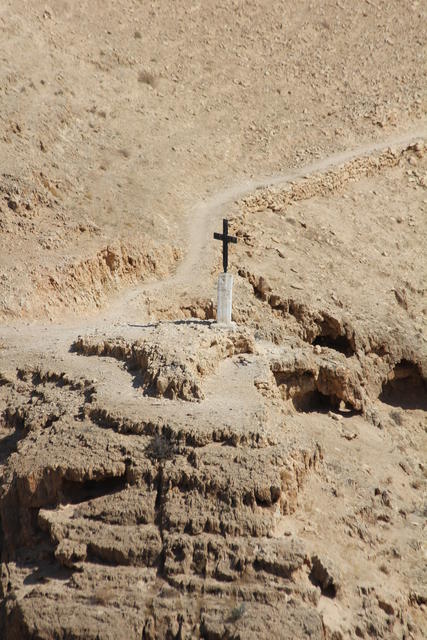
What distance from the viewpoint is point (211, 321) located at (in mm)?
17203

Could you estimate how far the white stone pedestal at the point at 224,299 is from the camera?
16.6 metres

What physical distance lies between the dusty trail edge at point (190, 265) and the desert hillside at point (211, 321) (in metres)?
0.09

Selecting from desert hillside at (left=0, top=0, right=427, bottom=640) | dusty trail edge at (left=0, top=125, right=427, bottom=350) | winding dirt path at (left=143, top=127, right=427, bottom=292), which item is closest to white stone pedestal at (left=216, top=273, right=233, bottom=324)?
desert hillside at (left=0, top=0, right=427, bottom=640)

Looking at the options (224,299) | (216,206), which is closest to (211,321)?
(224,299)

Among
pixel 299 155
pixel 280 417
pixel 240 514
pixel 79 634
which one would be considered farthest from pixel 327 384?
pixel 299 155

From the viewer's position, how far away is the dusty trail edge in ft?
57.9

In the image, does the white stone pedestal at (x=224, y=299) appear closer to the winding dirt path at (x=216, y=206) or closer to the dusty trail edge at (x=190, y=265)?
the dusty trail edge at (x=190, y=265)

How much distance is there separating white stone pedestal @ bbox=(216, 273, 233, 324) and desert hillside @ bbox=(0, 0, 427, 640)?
47 cm

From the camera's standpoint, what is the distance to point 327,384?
1784 centimetres

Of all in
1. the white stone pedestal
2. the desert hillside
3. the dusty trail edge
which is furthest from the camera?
the dusty trail edge

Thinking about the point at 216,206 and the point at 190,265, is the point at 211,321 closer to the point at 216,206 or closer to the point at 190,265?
the point at 190,265

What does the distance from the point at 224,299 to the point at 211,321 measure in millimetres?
775

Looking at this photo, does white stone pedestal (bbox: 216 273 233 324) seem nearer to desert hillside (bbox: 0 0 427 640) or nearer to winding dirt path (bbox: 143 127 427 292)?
desert hillside (bbox: 0 0 427 640)

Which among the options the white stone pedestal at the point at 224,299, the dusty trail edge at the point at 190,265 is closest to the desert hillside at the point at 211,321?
the dusty trail edge at the point at 190,265
